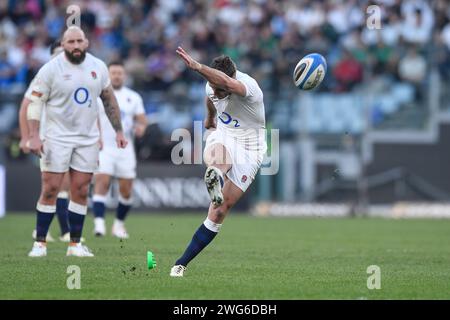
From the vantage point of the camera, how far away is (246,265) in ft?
39.9

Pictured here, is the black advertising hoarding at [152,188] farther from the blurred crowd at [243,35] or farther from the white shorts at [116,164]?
the white shorts at [116,164]

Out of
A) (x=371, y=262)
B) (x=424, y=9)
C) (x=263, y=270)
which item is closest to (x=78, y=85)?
(x=263, y=270)

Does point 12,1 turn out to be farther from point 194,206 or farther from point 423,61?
point 423,61

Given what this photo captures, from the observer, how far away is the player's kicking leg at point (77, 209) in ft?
42.7

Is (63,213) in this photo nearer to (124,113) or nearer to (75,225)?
(124,113)

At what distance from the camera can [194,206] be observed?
2520cm

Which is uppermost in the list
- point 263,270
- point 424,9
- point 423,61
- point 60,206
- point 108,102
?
point 424,9

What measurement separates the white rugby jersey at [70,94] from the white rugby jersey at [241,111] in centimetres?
212

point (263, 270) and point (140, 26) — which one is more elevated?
point (140, 26)

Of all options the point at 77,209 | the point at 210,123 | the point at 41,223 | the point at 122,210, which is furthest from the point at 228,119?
the point at 122,210

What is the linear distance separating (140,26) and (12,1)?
4.28 meters

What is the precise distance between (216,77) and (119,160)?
721cm

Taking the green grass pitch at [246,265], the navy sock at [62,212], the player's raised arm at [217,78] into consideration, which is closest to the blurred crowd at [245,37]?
the green grass pitch at [246,265]

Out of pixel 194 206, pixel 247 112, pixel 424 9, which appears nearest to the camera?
pixel 247 112
